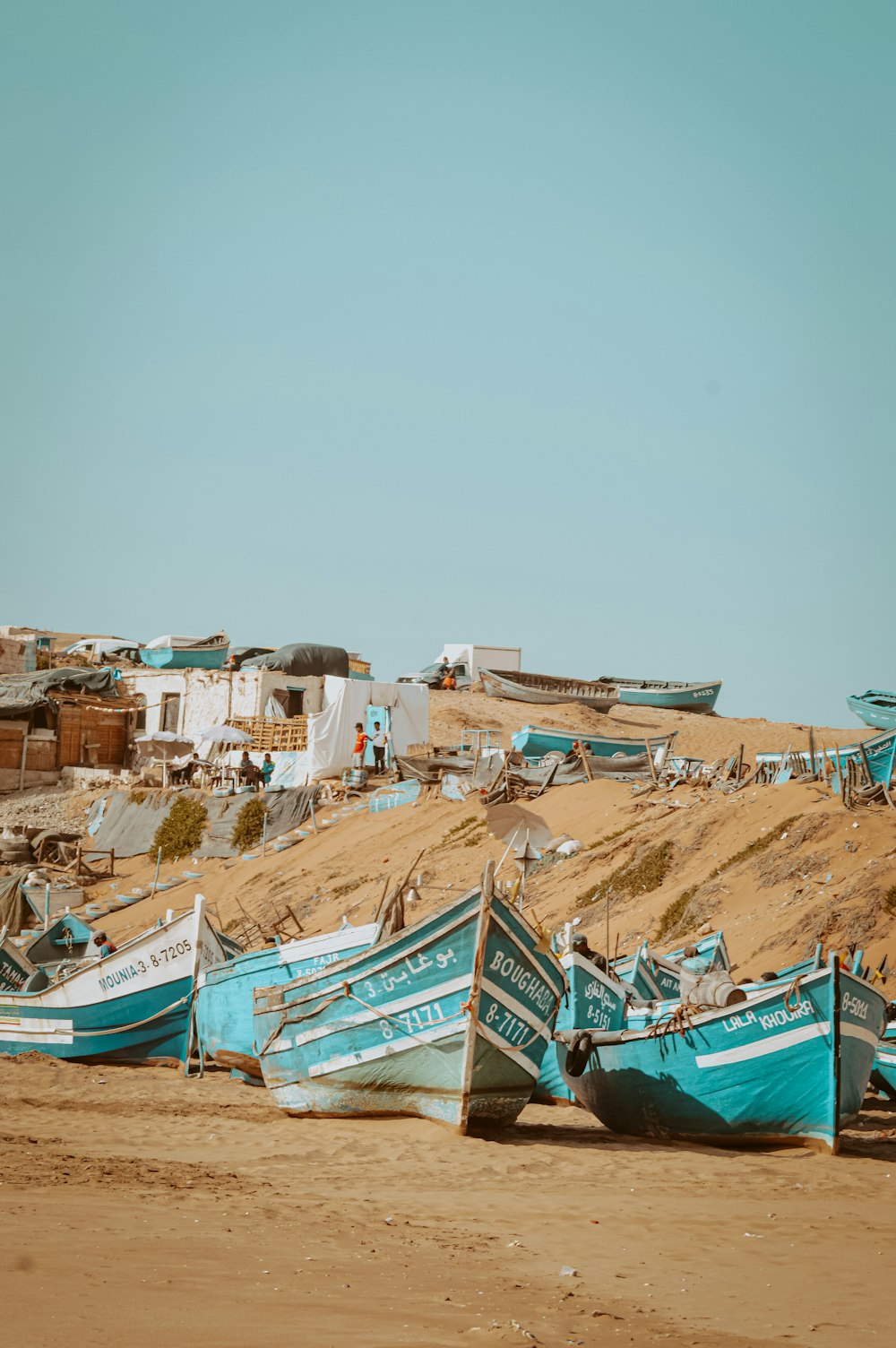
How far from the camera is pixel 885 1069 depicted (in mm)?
13477

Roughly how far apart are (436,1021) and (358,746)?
2452cm

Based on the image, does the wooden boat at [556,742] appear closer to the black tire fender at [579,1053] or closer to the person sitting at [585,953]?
the person sitting at [585,953]

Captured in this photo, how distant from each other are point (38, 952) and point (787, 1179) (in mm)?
15587

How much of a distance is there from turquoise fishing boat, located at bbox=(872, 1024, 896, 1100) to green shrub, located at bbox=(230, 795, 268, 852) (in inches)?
831

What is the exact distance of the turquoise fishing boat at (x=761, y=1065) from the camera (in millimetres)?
10539

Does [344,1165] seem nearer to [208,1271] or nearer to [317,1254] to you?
[317,1254]

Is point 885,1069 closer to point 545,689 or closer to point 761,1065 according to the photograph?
point 761,1065

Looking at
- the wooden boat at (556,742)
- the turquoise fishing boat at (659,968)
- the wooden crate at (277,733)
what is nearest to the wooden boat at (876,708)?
the wooden boat at (556,742)

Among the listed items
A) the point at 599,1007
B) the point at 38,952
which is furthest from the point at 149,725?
the point at 599,1007

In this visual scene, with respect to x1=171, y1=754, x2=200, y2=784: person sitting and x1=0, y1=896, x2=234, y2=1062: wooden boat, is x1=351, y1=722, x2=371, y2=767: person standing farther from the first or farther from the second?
x1=0, y1=896, x2=234, y2=1062: wooden boat

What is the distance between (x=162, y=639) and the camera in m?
52.8

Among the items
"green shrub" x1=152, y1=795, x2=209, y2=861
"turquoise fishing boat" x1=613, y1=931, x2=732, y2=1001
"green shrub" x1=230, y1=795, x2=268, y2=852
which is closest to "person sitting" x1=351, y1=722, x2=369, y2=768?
"green shrub" x1=230, y1=795, x2=268, y2=852

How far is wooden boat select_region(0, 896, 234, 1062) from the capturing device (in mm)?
15273

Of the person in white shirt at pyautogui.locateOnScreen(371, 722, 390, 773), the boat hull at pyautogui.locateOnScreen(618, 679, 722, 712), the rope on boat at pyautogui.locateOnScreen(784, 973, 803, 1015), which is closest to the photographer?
the rope on boat at pyautogui.locateOnScreen(784, 973, 803, 1015)
